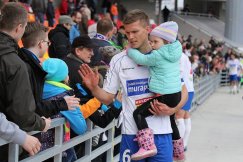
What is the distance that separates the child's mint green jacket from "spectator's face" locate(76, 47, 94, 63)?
3.75 ft

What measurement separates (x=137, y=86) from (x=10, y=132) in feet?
4.27

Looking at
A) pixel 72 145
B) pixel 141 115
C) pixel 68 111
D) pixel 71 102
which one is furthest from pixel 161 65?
pixel 72 145

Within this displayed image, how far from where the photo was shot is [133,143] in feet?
14.0

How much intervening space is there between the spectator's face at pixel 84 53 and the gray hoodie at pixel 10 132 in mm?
2006

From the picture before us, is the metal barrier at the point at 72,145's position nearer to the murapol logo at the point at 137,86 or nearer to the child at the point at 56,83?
the child at the point at 56,83

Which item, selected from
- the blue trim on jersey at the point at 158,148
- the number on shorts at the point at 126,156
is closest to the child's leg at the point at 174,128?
the blue trim on jersey at the point at 158,148

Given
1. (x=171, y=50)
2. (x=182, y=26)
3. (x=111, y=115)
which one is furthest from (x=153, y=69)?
(x=182, y=26)

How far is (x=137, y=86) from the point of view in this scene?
13.9 ft

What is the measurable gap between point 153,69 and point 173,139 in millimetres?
768

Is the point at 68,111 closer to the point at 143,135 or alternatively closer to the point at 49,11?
the point at 143,135

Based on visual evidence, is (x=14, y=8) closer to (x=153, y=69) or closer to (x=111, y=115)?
(x=153, y=69)

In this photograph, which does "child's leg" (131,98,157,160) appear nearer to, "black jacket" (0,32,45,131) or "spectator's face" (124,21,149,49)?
"spectator's face" (124,21,149,49)

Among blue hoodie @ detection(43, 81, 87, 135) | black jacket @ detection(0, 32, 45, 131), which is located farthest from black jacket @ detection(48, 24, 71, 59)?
black jacket @ detection(0, 32, 45, 131)

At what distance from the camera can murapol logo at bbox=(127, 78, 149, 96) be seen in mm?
4227
